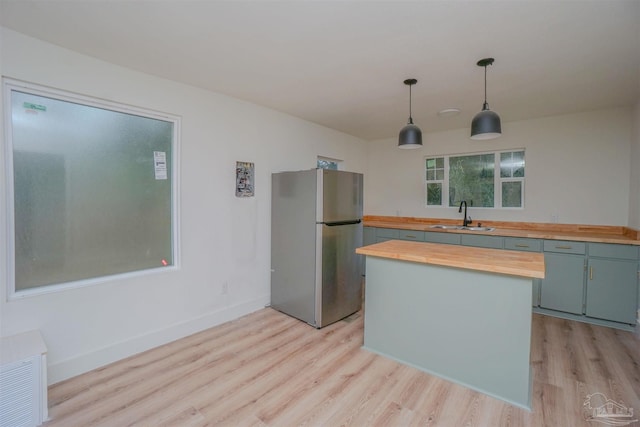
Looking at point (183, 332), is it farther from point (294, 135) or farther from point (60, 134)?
point (294, 135)

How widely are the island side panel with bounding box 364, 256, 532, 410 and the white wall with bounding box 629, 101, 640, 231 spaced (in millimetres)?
2319

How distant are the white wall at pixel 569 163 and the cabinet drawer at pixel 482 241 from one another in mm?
752

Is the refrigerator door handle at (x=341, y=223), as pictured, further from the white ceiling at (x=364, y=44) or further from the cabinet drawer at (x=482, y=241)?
the cabinet drawer at (x=482, y=241)

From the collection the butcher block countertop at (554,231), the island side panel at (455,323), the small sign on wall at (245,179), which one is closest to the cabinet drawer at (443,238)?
the butcher block countertop at (554,231)

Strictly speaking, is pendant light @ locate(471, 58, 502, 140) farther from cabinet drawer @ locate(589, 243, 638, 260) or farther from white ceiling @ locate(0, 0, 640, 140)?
cabinet drawer @ locate(589, 243, 638, 260)

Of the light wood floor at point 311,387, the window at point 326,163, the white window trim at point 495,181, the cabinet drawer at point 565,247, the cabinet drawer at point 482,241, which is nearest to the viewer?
the light wood floor at point 311,387

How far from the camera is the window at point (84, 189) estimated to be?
6.56ft


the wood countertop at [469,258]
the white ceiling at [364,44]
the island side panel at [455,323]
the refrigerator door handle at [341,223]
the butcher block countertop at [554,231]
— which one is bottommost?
the island side panel at [455,323]

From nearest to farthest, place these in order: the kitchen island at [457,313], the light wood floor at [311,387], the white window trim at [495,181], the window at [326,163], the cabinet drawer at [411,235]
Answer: the light wood floor at [311,387] < the kitchen island at [457,313] < the white window trim at [495,181] < the cabinet drawer at [411,235] < the window at [326,163]

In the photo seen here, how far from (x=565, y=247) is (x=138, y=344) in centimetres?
432

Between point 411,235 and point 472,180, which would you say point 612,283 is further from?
point 411,235

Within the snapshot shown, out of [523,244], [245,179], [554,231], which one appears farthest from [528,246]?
[245,179]

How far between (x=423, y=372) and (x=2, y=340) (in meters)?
2.83

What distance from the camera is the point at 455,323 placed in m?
2.11
